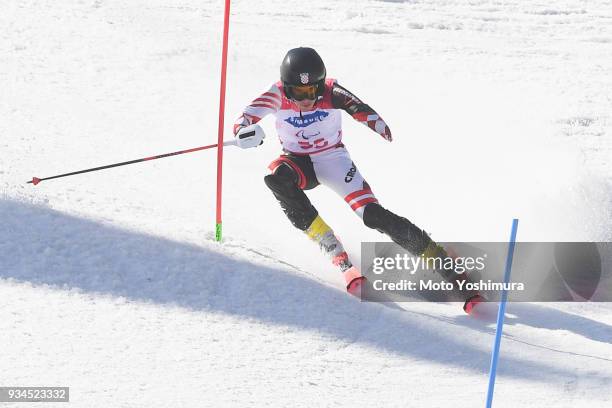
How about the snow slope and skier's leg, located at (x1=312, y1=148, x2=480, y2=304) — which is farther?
skier's leg, located at (x1=312, y1=148, x2=480, y2=304)

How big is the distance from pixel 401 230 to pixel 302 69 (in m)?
1.22

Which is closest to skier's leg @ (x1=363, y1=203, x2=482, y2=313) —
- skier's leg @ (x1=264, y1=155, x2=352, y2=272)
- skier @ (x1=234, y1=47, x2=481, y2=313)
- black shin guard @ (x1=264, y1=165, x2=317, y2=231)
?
skier @ (x1=234, y1=47, x2=481, y2=313)

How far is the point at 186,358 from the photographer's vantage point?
4285 mm

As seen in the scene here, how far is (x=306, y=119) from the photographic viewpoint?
5.92 m

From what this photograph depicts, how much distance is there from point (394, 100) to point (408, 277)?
4518 millimetres

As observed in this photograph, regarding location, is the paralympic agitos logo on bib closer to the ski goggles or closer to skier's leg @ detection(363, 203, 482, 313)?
the ski goggles

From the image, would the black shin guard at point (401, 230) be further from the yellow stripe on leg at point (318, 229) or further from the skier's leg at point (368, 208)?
the yellow stripe on leg at point (318, 229)

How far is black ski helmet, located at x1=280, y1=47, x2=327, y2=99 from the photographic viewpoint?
18.7 feet

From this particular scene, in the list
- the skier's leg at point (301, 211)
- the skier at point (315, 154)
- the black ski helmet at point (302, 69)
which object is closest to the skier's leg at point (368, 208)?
the skier at point (315, 154)

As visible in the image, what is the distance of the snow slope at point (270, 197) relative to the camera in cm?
430

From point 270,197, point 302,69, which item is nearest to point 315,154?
point 302,69

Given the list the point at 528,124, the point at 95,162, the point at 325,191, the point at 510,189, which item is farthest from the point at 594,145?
the point at 95,162

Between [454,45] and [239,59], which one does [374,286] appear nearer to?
[239,59]

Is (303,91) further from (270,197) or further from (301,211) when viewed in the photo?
(270,197)
